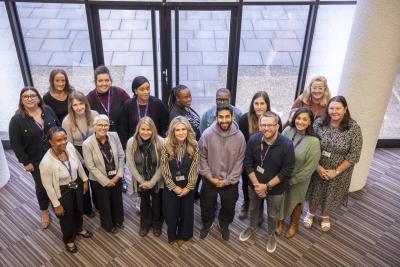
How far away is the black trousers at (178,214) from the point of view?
3.85 meters

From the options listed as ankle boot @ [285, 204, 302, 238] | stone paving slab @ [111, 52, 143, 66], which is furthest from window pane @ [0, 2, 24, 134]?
ankle boot @ [285, 204, 302, 238]

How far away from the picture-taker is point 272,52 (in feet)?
18.0

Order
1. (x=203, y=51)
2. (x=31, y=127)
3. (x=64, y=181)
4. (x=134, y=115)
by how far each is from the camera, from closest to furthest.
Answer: (x=64, y=181) → (x=31, y=127) → (x=134, y=115) → (x=203, y=51)

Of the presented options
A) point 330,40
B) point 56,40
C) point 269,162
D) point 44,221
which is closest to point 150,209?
point 44,221

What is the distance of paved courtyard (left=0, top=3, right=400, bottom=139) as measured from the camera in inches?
200

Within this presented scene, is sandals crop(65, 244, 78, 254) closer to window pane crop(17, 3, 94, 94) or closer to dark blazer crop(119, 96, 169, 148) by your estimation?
dark blazer crop(119, 96, 169, 148)

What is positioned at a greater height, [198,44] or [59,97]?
[198,44]

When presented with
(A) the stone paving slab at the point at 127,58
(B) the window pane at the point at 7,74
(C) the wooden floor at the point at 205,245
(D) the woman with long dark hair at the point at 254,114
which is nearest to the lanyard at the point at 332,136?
(D) the woman with long dark hair at the point at 254,114

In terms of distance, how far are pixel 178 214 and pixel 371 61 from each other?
258 centimetres

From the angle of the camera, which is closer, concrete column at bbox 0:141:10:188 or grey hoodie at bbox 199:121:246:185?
grey hoodie at bbox 199:121:246:185

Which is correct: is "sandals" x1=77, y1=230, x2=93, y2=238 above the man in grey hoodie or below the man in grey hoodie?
below

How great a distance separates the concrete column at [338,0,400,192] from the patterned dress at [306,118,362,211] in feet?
2.14

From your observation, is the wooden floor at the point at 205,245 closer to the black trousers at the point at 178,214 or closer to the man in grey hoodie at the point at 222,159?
the black trousers at the point at 178,214

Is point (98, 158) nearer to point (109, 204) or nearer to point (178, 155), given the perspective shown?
point (109, 204)
